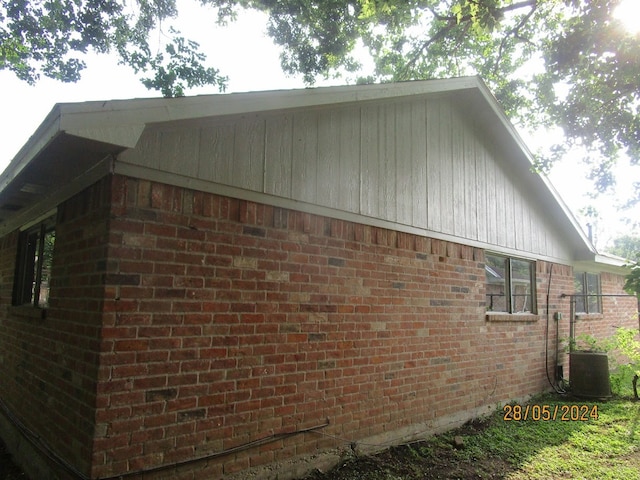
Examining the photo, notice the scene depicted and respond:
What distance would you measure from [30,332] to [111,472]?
8.58 feet

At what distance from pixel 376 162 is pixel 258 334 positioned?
2799mm

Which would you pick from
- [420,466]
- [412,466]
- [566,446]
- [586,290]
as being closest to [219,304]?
[412,466]

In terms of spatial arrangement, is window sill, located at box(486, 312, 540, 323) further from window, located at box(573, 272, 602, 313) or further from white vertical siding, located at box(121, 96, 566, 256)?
window, located at box(573, 272, 602, 313)

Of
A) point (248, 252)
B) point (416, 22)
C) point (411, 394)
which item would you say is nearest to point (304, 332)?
point (248, 252)

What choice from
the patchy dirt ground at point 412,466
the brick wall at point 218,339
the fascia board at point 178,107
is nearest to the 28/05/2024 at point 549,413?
the brick wall at point 218,339

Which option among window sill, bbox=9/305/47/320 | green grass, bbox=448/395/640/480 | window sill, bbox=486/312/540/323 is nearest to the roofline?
window sill, bbox=9/305/47/320

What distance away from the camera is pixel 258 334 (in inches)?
161

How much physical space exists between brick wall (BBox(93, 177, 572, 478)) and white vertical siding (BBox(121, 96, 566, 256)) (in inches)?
12.0

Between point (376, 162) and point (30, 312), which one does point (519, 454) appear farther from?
point (30, 312)

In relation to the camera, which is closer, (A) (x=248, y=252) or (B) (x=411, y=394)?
(A) (x=248, y=252)

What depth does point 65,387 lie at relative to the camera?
12.3 feet

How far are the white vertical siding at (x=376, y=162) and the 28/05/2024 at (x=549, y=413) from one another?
2906 mm

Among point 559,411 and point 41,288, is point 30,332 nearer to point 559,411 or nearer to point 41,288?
point 41,288

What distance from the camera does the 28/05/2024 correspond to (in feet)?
23.8
